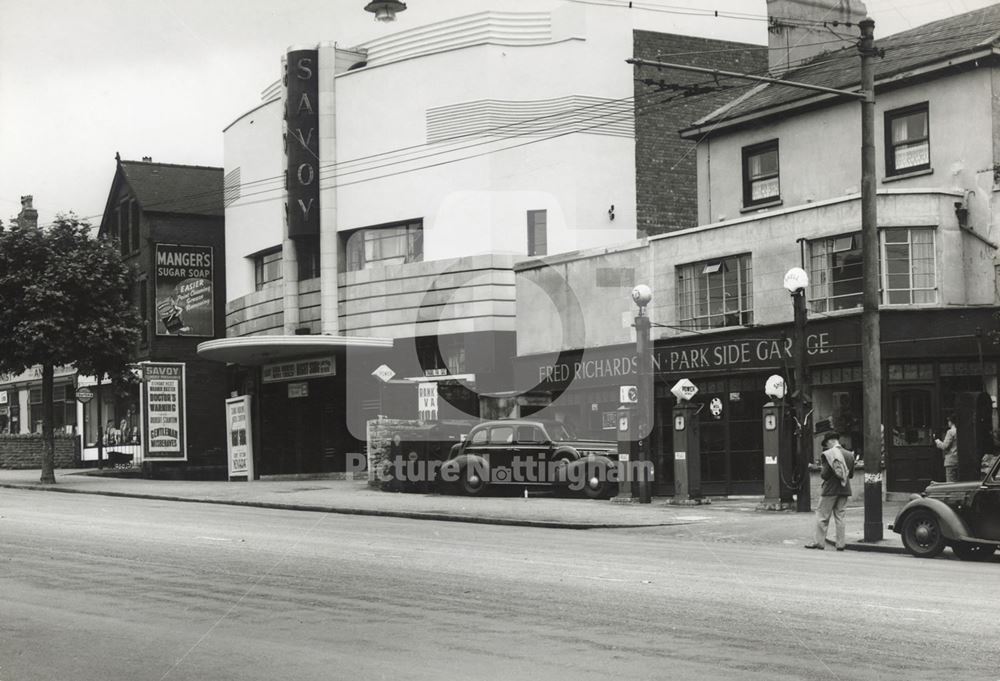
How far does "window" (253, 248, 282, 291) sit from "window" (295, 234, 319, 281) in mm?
1344

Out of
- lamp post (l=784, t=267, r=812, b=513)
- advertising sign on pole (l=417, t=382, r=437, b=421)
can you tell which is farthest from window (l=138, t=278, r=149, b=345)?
lamp post (l=784, t=267, r=812, b=513)

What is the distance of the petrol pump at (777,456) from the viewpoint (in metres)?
25.3

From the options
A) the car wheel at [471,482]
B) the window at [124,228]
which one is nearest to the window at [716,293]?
the car wheel at [471,482]

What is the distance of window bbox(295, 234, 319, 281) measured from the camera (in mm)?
42781

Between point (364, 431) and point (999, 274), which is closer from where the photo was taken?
point (999, 274)

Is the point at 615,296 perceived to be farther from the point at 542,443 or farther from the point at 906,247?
the point at 906,247

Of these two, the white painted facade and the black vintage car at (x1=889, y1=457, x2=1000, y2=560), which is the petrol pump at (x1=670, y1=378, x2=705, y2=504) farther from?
the white painted facade

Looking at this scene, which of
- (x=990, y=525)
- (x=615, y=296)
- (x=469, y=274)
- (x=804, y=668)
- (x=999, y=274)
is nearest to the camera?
(x=804, y=668)

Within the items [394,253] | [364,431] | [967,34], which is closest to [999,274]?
[967,34]

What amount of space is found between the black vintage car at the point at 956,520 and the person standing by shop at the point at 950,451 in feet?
27.7

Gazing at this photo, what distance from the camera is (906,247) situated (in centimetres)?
2794

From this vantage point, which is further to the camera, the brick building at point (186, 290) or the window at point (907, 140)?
the brick building at point (186, 290)

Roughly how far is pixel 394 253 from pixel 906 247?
56.7 ft

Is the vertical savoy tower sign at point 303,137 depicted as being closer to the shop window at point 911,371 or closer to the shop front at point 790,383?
the shop front at point 790,383
